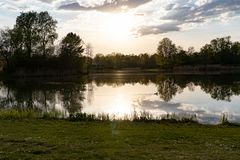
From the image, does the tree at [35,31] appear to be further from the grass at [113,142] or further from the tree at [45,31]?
the grass at [113,142]

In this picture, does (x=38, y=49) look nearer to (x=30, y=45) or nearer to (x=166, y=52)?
(x=30, y=45)

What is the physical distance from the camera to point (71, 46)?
4006 inches

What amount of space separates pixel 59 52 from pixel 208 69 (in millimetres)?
45050

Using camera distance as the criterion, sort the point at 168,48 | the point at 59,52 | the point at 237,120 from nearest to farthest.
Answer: the point at 237,120 < the point at 59,52 < the point at 168,48

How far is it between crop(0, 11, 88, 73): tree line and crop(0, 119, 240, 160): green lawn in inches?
2803

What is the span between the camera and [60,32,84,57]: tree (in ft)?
325

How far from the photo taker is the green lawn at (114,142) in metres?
10.9

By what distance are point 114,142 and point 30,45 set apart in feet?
261

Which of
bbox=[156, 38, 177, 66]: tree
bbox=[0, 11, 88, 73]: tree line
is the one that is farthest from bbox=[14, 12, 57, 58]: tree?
bbox=[156, 38, 177, 66]: tree

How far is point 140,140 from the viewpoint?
13.8 m

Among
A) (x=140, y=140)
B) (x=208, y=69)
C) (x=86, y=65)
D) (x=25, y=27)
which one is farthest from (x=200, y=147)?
(x=208, y=69)

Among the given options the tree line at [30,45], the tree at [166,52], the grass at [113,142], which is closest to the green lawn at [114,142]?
the grass at [113,142]

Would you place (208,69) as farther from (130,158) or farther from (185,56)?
(130,158)

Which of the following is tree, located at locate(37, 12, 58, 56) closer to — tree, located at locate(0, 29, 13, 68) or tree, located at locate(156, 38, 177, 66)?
tree, located at locate(0, 29, 13, 68)
